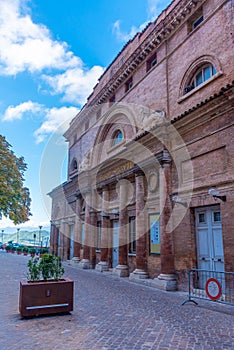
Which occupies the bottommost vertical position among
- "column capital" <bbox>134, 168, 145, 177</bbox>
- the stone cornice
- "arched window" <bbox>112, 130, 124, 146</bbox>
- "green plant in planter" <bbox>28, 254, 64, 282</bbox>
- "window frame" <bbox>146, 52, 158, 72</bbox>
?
"green plant in planter" <bbox>28, 254, 64, 282</bbox>

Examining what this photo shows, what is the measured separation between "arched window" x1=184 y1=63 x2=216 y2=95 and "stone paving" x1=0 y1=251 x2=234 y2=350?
808 cm

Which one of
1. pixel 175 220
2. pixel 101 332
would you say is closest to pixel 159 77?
pixel 175 220

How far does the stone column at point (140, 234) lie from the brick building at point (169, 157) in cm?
5

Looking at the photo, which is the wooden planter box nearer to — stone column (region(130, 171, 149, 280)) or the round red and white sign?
the round red and white sign

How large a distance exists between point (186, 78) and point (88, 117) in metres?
11.8

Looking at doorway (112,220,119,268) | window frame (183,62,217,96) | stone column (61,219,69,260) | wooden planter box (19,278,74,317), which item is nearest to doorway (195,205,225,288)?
window frame (183,62,217,96)

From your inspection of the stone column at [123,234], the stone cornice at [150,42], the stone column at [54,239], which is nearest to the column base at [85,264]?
the stone column at [123,234]

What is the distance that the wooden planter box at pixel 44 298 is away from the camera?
20.0ft

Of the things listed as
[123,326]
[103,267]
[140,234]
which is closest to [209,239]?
[140,234]

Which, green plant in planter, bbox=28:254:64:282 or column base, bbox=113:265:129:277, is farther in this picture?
column base, bbox=113:265:129:277

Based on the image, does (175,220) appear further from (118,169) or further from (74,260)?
(74,260)

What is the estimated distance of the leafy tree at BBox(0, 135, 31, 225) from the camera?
73.0ft

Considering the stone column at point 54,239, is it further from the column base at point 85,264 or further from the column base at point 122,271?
the column base at point 122,271

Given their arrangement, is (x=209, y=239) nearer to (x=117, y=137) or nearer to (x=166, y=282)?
(x=166, y=282)
